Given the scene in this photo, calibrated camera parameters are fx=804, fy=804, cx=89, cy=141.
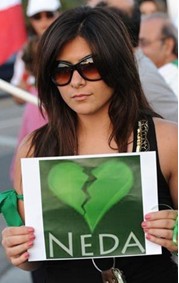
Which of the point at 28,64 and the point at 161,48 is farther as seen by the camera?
the point at 161,48

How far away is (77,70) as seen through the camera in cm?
249

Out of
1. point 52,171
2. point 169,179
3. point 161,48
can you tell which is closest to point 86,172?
point 52,171

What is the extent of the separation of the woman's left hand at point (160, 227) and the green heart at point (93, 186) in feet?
0.35

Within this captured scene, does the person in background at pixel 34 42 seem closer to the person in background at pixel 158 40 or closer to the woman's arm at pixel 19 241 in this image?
the person in background at pixel 158 40

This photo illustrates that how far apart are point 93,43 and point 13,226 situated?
0.62 m

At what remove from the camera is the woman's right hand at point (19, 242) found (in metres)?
2.39

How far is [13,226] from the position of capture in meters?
2.50

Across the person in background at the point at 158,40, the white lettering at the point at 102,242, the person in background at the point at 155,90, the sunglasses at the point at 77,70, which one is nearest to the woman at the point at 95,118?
Result: the sunglasses at the point at 77,70

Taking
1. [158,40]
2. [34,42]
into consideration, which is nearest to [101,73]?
[34,42]

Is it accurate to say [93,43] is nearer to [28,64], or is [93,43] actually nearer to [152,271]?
[152,271]

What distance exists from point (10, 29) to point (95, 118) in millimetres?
2594

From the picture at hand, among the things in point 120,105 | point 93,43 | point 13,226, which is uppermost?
point 93,43

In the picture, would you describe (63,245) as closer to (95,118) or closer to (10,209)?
(10,209)

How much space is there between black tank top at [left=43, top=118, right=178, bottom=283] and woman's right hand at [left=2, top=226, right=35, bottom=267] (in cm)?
14
